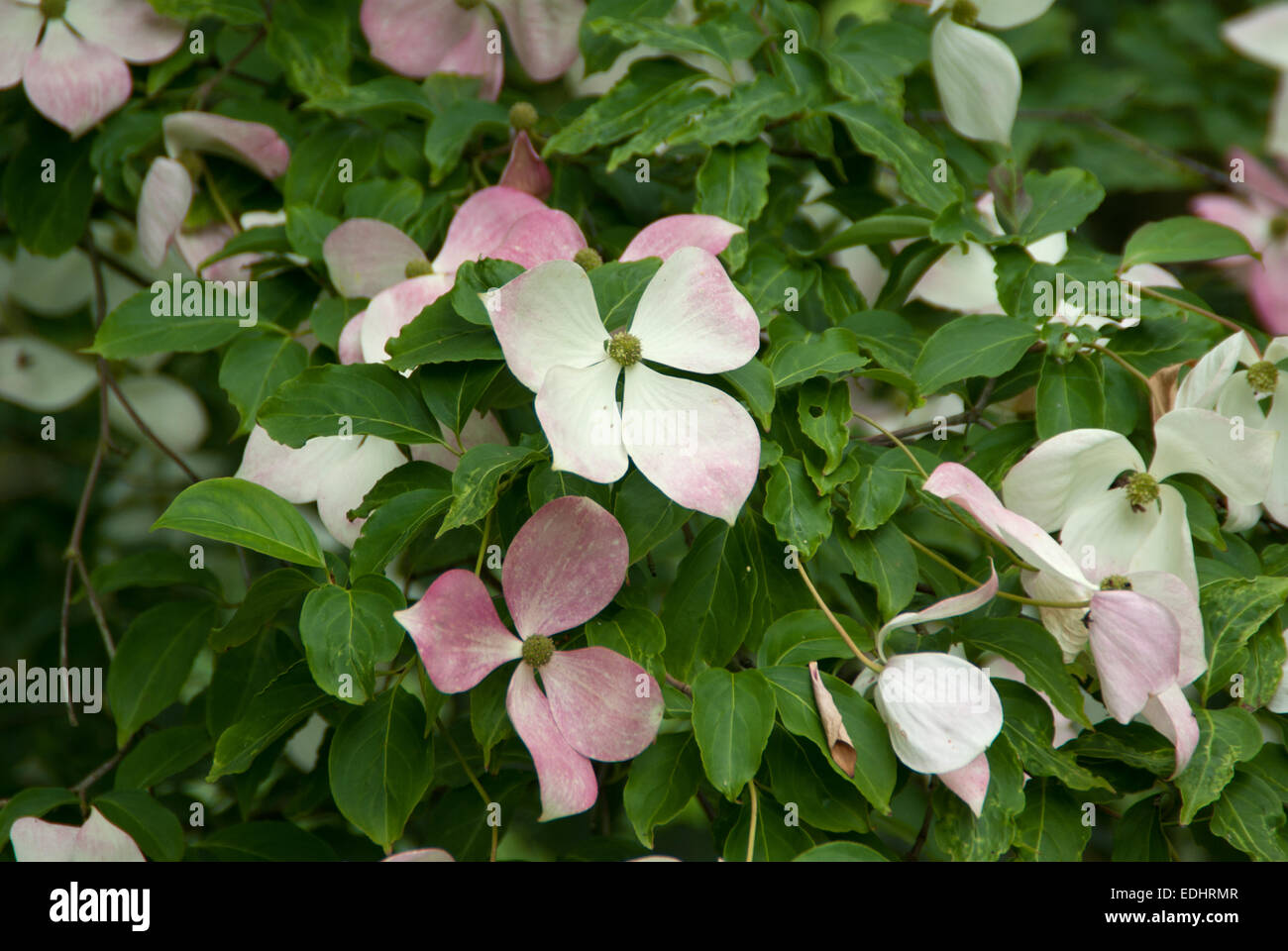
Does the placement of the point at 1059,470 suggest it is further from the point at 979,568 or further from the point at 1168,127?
the point at 1168,127

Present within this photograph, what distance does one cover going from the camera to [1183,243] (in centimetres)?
64

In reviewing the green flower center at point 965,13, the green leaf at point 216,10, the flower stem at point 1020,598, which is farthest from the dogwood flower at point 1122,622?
the green leaf at point 216,10

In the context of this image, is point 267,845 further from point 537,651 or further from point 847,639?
point 847,639

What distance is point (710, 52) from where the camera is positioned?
0.63 m

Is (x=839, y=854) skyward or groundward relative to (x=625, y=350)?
groundward

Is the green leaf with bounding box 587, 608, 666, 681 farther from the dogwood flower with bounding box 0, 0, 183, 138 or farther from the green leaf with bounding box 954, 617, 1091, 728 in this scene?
the dogwood flower with bounding box 0, 0, 183, 138

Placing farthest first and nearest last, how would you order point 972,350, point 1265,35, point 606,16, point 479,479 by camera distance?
point 606,16, point 972,350, point 479,479, point 1265,35

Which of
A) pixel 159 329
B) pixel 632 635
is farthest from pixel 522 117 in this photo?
pixel 632 635

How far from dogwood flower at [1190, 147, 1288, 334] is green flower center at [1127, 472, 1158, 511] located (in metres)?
0.19

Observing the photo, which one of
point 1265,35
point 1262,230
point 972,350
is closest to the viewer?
point 1265,35

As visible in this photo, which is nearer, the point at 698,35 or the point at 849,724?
the point at 849,724

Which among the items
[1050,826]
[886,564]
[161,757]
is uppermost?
[886,564]

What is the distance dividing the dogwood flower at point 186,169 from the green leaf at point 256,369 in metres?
0.10

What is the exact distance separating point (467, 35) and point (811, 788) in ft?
1.84
